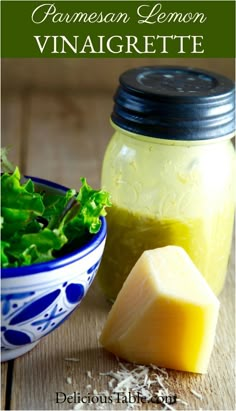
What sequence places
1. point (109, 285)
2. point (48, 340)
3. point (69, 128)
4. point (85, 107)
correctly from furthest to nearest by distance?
point (85, 107) < point (69, 128) < point (109, 285) < point (48, 340)

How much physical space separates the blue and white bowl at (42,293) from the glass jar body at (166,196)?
0.42 ft

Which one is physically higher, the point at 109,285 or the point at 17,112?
the point at 17,112

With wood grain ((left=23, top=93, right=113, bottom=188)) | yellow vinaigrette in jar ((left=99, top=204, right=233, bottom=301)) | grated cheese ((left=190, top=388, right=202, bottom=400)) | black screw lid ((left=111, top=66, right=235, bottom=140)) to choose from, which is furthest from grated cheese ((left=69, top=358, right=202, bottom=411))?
wood grain ((left=23, top=93, right=113, bottom=188))

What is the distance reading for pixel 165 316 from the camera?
0.82 metres

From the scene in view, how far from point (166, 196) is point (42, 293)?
25cm

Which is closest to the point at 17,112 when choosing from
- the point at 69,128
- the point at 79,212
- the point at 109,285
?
the point at 69,128

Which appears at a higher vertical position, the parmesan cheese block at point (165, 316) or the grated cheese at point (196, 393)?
the parmesan cheese block at point (165, 316)

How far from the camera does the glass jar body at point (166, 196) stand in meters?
0.93

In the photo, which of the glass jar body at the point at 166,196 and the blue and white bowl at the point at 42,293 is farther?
the glass jar body at the point at 166,196

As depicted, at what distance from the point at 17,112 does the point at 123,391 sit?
3.43ft

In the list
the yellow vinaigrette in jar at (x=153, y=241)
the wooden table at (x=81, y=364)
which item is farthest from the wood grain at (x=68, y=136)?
the yellow vinaigrette in jar at (x=153, y=241)

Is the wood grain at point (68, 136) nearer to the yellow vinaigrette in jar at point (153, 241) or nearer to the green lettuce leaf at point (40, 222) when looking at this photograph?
the yellow vinaigrette in jar at point (153, 241)

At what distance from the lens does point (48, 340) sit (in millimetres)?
905

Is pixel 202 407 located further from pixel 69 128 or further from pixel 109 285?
pixel 69 128
